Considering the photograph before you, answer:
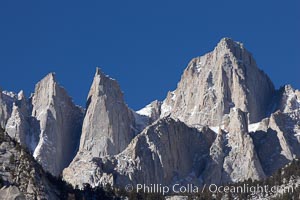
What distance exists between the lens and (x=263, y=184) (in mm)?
164250

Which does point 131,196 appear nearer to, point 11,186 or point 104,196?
point 104,196

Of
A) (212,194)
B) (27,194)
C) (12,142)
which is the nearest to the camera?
(27,194)

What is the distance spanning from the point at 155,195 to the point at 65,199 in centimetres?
1850

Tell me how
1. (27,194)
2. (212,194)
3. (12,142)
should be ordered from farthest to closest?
(212,194)
(12,142)
(27,194)

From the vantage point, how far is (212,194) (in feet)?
537

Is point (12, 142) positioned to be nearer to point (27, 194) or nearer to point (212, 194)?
point (27, 194)

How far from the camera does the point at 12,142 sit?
153125 millimetres

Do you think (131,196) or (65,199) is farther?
(131,196)

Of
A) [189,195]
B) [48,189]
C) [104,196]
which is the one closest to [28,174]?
[48,189]

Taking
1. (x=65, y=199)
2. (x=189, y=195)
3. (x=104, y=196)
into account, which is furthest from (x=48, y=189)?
(x=189, y=195)

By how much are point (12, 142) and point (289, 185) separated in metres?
34.9

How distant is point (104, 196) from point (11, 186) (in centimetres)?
2024

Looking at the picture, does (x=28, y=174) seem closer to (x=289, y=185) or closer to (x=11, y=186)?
(x=11, y=186)

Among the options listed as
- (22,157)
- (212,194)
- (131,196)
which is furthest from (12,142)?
(212,194)
